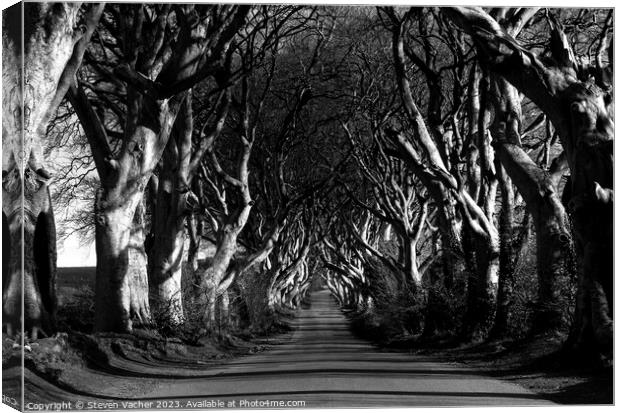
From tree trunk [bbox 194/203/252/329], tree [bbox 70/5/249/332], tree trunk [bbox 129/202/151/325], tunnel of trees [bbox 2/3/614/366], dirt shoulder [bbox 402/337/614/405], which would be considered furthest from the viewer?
tree trunk [bbox 194/203/252/329]

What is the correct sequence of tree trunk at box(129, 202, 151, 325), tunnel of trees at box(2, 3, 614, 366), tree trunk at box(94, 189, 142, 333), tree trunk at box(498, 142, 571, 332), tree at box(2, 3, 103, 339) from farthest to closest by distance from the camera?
tree trunk at box(129, 202, 151, 325) → tree trunk at box(94, 189, 142, 333) → tree trunk at box(498, 142, 571, 332) → tunnel of trees at box(2, 3, 614, 366) → tree at box(2, 3, 103, 339)

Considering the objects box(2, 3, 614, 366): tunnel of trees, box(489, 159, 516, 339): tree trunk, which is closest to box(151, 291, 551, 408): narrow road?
box(2, 3, 614, 366): tunnel of trees

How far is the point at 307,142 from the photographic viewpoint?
2803cm

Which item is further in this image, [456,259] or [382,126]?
[382,126]

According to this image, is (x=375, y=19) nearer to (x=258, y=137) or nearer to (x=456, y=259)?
(x=456, y=259)

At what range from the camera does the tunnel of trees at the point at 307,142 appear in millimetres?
9984

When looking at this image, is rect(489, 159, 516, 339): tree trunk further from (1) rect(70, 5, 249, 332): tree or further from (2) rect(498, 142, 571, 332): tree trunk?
(1) rect(70, 5, 249, 332): tree

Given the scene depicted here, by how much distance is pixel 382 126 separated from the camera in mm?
22703

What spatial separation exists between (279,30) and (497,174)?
216 inches

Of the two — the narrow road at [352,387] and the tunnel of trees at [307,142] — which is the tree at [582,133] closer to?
the tunnel of trees at [307,142]

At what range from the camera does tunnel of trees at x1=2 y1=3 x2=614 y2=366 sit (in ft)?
32.8

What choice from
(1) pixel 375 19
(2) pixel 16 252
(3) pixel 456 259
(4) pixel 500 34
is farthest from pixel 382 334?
(2) pixel 16 252

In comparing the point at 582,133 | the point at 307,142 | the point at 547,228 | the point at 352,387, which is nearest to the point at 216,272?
the point at 307,142

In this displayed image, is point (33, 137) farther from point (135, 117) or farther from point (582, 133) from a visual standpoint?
point (582, 133)
